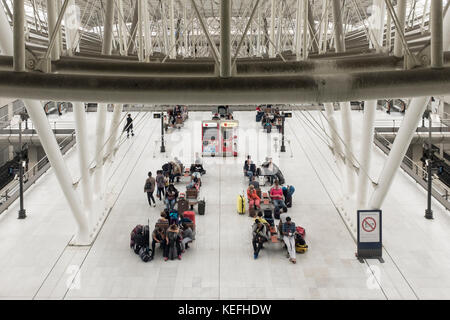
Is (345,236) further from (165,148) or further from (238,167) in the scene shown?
(165,148)

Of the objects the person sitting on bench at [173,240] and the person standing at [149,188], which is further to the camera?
the person standing at [149,188]

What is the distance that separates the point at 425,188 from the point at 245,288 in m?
14.2

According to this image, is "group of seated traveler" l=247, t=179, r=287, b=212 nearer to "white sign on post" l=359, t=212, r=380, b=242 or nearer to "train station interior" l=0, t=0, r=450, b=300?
"train station interior" l=0, t=0, r=450, b=300

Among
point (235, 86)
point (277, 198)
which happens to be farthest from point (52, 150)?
point (277, 198)

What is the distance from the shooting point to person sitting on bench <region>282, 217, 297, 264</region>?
64.0 ft

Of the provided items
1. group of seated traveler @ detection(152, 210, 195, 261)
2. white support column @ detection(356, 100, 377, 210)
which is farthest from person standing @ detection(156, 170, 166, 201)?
white support column @ detection(356, 100, 377, 210)

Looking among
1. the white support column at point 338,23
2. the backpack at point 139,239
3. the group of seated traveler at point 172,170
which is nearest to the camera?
the backpack at point 139,239

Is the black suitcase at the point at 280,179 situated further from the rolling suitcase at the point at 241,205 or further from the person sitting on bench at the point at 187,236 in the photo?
the person sitting on bench at the point at 187,236

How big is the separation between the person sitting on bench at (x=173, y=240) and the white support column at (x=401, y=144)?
758 cm

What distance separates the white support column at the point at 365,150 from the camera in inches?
750

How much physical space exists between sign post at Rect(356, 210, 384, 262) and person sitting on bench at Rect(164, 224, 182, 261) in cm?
666

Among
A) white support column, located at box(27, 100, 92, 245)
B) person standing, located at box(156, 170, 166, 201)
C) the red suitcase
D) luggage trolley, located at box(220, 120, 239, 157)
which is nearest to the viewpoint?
white support column, located at box(27, 100, 92, 245)

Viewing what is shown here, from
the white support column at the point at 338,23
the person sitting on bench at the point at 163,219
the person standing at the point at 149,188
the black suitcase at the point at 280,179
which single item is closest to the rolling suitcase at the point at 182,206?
the person standing at the point at 149,188

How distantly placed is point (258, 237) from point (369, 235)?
161 inches
